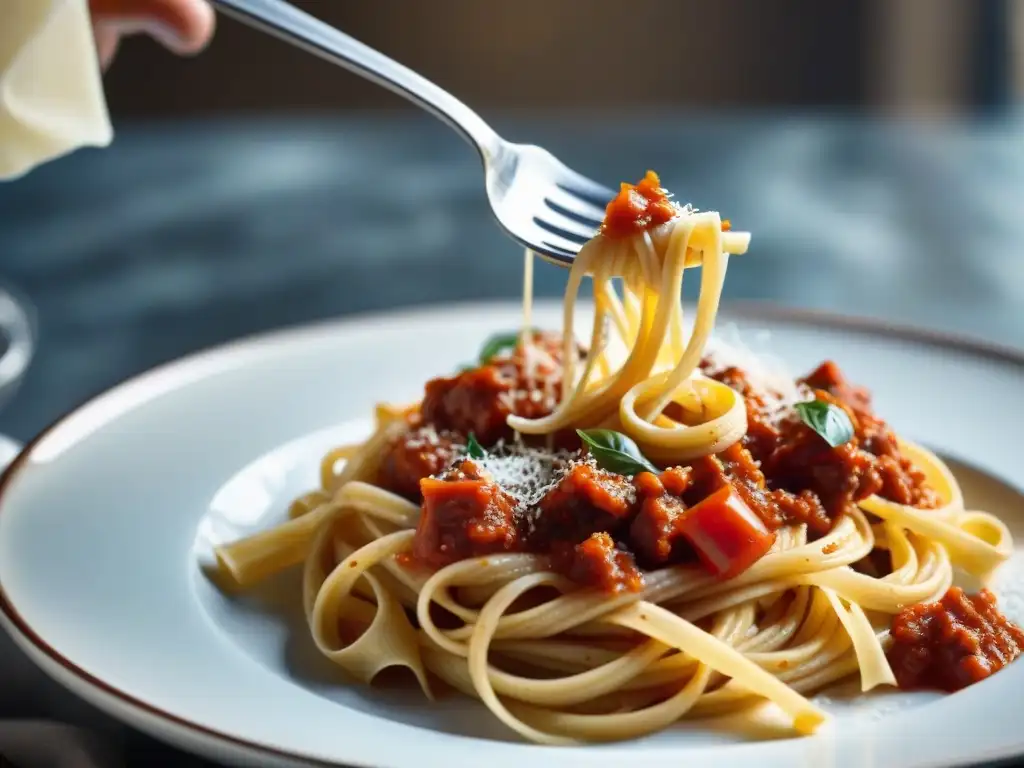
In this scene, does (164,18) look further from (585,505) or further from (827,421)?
(827,421)

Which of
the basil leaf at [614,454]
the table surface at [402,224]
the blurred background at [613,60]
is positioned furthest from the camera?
the blurred background at [613,60]

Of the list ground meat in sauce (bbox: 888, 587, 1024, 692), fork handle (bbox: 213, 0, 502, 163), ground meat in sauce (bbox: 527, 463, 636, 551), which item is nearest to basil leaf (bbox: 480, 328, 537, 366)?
fork handle (bbox: 213, 0, 502, 163)

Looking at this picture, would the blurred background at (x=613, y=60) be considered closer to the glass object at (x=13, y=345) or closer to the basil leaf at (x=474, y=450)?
the glass object at (x=13, y=345)

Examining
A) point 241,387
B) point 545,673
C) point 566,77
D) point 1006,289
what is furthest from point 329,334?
point 566,77

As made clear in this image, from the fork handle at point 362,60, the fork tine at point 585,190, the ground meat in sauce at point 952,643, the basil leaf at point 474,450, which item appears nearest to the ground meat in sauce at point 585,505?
the basil leaf at point 474,450

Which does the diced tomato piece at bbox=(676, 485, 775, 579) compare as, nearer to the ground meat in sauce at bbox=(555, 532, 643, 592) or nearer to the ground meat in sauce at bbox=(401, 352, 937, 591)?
the ground meat in sauce at bbox=(401, 352, 937, 591)

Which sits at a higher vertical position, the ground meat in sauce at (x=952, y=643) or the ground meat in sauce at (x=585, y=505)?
the ground meat in sauce at (x=585, y=505)
